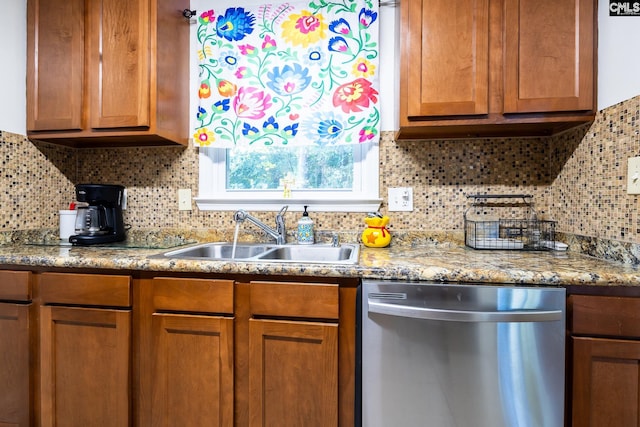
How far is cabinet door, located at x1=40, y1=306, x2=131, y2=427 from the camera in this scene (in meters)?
1.19

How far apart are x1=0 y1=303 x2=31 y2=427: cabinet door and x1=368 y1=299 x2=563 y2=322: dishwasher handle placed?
1.49m

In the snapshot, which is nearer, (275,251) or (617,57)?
(617,57)

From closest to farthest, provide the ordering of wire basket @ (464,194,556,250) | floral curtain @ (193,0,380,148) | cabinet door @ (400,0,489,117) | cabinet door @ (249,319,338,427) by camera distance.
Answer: cabinet door @ (249,319,338,427), cabinet door @ (400,0,489,117), wire basket @ (464,194,556,250), floral curtain @ (193,0,380,148)

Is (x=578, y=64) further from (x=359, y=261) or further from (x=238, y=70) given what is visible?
(x=238, y=70)

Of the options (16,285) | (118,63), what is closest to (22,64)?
(118,63)

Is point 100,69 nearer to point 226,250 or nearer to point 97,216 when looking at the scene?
point 97,216

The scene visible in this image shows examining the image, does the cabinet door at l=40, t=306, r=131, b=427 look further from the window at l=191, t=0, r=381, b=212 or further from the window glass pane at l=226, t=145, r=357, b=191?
the window glass pane at l=226, t=145, r=357, b=191

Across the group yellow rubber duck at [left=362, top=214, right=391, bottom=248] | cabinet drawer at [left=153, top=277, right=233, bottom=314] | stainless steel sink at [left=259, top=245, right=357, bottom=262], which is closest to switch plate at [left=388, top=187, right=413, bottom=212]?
yellow rubber duck at [left=362, top=214, right=391, bottom=248]

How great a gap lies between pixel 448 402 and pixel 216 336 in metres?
0.85

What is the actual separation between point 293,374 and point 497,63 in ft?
4.98

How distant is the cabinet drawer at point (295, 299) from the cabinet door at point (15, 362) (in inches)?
39.0

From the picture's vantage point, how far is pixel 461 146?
165cm

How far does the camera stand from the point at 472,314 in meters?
0.99

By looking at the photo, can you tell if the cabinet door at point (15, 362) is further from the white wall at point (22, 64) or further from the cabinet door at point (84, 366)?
the white wall at point (22, 64)
